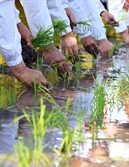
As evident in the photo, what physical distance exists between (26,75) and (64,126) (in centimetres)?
158

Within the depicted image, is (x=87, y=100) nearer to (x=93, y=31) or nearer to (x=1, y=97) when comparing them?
(x=1, y=97)

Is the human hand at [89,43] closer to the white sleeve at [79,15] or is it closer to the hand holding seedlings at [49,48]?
the white sleeve at [79,15]

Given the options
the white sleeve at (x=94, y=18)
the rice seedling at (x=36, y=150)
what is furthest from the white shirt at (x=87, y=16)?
the rice seedling at (x=36, y=150)

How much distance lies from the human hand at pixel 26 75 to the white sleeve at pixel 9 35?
4 cm

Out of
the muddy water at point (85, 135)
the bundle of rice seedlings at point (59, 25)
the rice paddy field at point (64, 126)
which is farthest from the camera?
the bundle of rice seedlings at point (59, 25)

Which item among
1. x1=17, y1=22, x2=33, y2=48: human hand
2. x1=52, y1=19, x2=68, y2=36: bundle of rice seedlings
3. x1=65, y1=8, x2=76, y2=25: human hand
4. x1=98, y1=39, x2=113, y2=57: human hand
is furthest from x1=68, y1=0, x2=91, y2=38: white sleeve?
x1=17, y1=22, x2=33, y2=48: human hand

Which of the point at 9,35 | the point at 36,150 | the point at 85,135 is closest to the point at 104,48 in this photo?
the point at 9,35

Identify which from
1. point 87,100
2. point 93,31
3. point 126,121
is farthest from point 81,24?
point 126,121

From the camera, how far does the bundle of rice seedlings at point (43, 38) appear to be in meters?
5.34

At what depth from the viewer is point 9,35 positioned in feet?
15.1

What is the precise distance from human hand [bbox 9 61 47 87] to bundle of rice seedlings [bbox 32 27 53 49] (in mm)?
598

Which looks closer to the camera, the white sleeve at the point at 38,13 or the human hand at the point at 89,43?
the white sleeve at the point at 38,13

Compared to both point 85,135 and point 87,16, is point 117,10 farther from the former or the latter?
point 85,135

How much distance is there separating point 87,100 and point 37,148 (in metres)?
1.69
